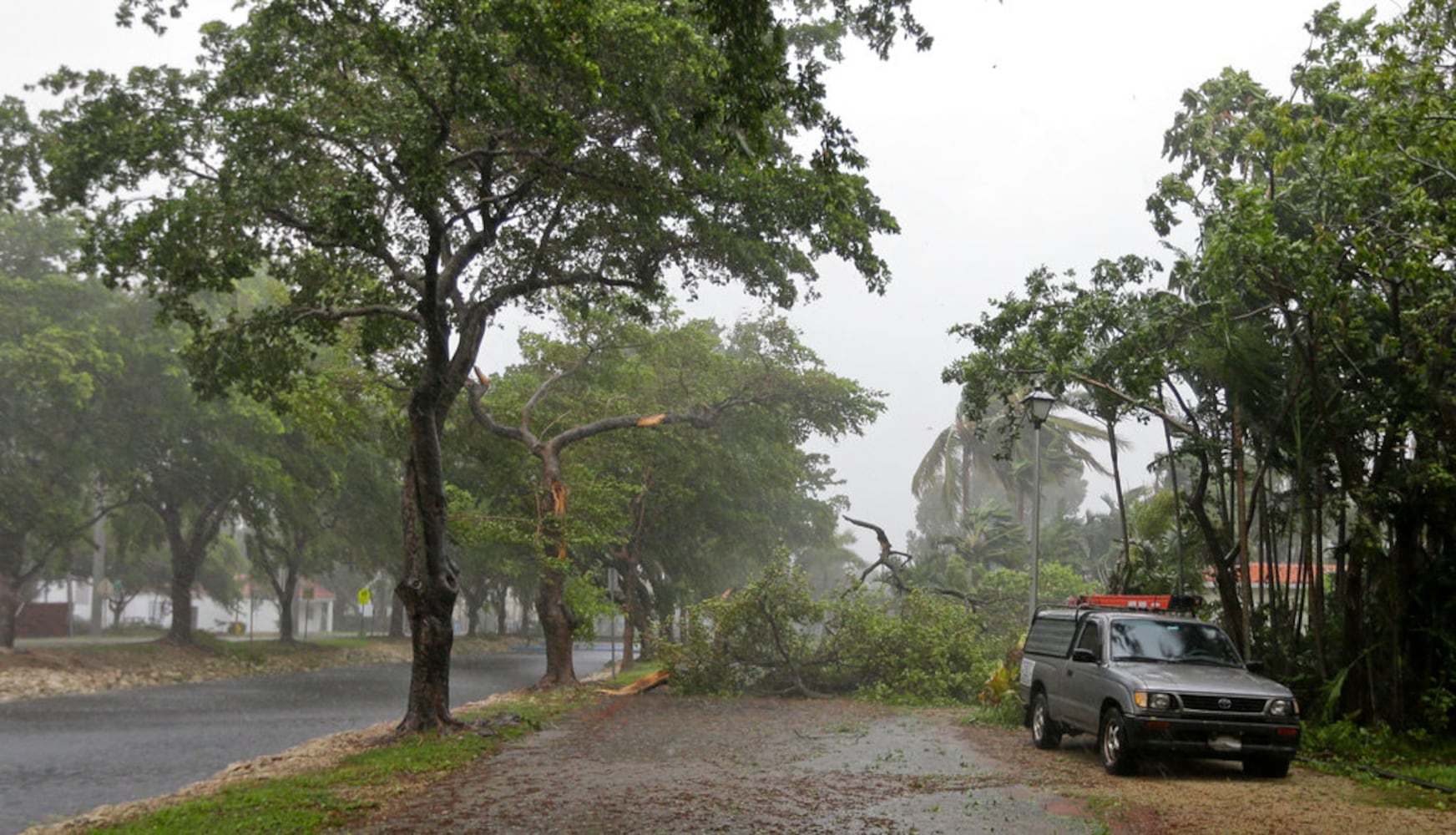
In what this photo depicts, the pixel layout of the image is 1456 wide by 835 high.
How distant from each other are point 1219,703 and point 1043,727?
352 cm

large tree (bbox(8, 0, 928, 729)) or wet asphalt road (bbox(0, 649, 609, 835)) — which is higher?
large tree (bbox(8, 0, 928, 729))

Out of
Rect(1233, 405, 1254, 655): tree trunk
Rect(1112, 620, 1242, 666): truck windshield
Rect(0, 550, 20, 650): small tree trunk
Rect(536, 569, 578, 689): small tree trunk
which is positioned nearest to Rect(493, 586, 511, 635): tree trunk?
Rect(0, 550, 20, 650): small tree trunk

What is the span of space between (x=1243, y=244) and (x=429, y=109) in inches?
359

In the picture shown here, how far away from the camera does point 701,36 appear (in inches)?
623

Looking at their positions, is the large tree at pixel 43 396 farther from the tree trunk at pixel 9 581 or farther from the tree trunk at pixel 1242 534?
the tree trunk at pixel 1242 534

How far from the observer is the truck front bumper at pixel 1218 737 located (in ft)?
37.9

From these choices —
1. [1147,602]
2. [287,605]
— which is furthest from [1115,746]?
[287,605]

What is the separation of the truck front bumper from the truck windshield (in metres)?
1.39

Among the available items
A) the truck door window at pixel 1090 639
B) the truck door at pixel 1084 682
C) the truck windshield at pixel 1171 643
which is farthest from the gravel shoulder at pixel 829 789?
the truck door window at pixel 1090 639

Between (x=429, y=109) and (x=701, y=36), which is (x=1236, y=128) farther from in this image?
(x=429, y=109)

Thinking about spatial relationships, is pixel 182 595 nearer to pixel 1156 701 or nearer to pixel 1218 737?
pixel 1156 701

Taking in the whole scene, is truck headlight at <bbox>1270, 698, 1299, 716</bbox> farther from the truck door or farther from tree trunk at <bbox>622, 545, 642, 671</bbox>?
tree trunk at <bbox>622, 545, 642, 671</bbox>

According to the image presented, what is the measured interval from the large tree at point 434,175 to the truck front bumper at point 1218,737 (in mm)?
6119

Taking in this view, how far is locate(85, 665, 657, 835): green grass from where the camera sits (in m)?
9.75
